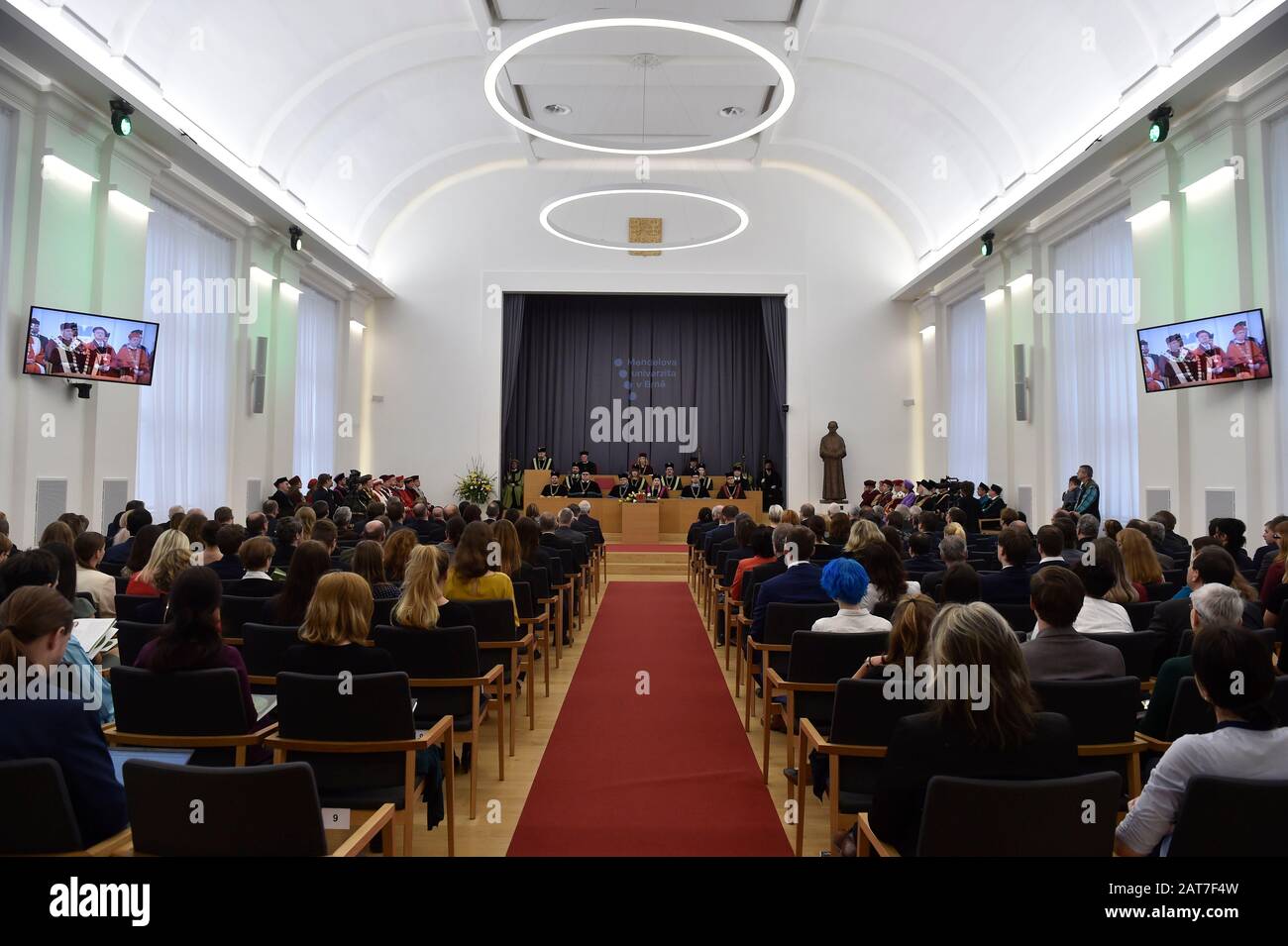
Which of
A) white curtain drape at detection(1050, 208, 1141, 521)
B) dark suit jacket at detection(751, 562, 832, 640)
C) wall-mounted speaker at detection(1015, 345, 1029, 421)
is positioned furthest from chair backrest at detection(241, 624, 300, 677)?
wall-mounted speaker at detection(1015, 345, 1029, 421)

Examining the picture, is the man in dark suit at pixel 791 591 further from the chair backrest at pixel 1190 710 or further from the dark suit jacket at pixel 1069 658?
the chair backrest at pixel 1190 710

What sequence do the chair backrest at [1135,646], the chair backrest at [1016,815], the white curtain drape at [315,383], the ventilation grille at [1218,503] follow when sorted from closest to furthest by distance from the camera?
the chair backrest at [1016,815] < the chair backrest at [1135,646] < the ventilation grille at [1218,503] < the white curtain drape at [315,383]

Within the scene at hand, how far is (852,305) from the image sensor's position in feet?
51.8

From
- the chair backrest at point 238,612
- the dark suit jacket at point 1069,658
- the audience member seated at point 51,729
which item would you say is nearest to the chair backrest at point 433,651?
the chair backrest at point 238,612

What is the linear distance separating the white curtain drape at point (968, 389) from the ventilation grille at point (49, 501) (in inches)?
465

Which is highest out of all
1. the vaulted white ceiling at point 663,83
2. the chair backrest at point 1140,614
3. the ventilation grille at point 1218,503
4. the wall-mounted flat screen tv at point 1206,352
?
the vaulted white ceiling at point 663,83

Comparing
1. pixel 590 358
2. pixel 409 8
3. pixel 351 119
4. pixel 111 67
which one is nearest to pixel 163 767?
pixel 111 67

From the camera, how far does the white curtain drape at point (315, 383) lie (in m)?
13.2

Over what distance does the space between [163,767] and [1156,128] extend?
897 centimetres

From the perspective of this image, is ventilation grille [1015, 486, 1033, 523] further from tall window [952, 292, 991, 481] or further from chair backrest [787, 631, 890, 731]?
chair backrest [787, 631, 890, 731]

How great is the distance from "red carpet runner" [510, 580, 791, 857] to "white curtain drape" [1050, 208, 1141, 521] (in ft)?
19.3

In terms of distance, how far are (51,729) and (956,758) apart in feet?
6.78

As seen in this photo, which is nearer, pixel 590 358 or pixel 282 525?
pixel 282 525
